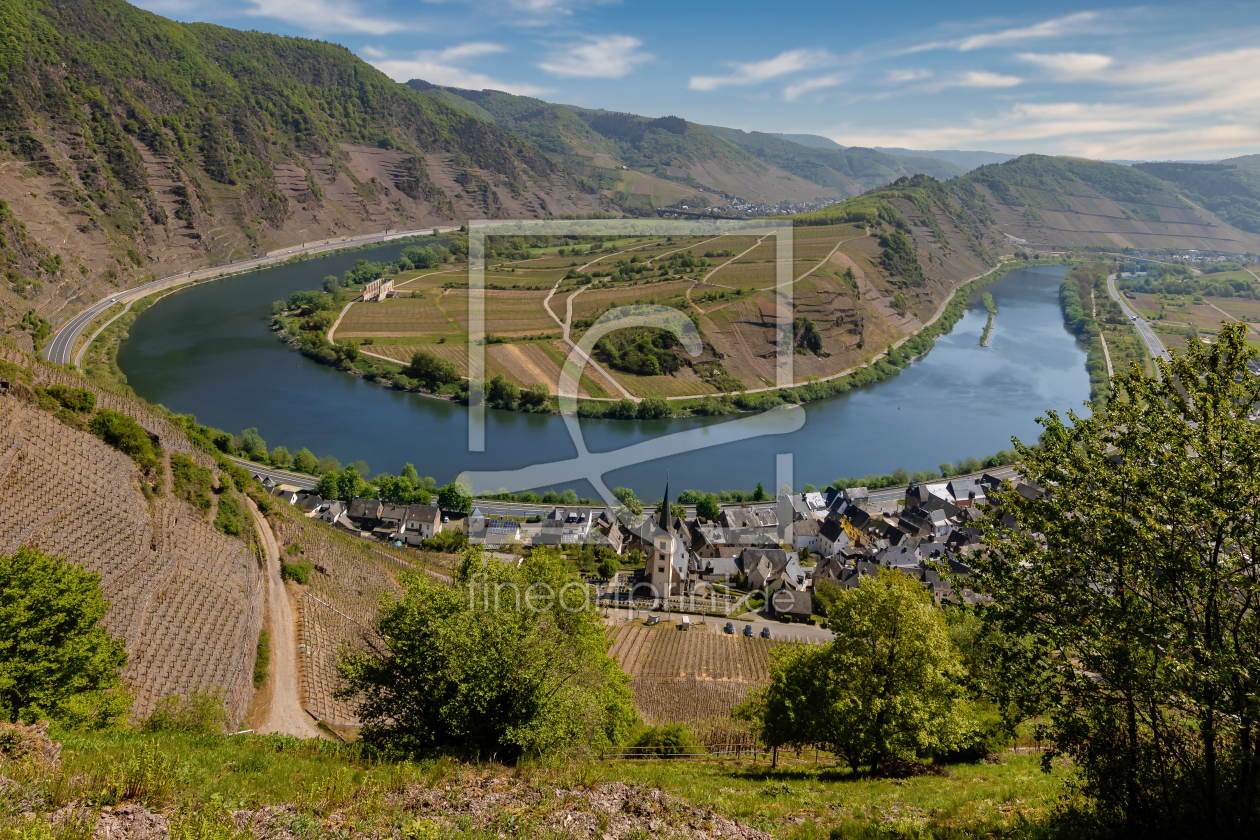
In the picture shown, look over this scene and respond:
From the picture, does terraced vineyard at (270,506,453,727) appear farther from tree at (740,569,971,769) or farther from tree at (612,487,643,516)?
tree at (612,487,643,516)

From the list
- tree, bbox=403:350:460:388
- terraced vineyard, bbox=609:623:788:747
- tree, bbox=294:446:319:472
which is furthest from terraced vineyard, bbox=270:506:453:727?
tree, bbox=403:350:460:388

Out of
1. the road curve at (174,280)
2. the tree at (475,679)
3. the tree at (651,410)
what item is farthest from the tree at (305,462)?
the tree at (475,679)

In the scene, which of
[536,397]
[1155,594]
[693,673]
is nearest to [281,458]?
[536,397]

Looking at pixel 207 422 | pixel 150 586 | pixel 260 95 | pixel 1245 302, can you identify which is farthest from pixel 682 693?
pixel 260 95

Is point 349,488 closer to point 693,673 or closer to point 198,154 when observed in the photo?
point 693,673

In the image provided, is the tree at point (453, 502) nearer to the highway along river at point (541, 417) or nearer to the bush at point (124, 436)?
the highway along river at point (541, 417)

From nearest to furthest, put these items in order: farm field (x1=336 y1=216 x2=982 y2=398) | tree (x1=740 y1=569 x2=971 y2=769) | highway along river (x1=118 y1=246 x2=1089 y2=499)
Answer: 1. tree (x1=740 y1=569 x2=971 y2=769)
2. highway along river (x1=118 y1=246 x2=1089 y2=499)
3. farm field (x1=336 y1=216 x2=982 y2=398)
